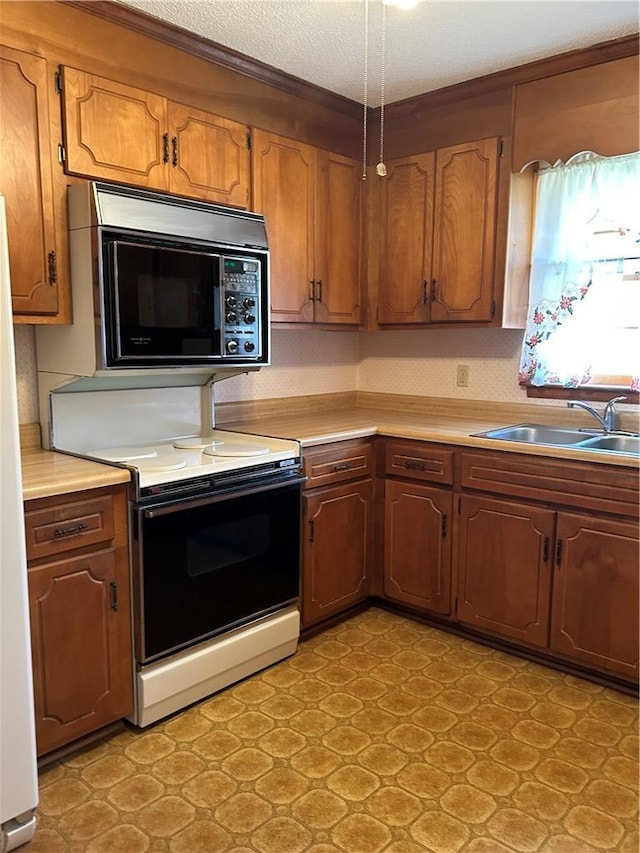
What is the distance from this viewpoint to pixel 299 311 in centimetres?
303

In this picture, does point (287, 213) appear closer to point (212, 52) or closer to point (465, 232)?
point (212, 52)

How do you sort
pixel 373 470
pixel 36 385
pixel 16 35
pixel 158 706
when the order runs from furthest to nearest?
pixel 373 470
pixel 36 385
pixel 158 706
pixel 16 35

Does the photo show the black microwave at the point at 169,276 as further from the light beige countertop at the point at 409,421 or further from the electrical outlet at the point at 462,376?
the electrical outlet at the point at 462,376

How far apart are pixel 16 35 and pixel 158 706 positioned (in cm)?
222

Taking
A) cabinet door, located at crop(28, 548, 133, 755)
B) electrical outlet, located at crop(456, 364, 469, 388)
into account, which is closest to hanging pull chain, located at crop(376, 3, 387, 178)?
electrical outlet, located at crop(456, 364, 469, 388)

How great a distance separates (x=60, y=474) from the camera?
1965 mm

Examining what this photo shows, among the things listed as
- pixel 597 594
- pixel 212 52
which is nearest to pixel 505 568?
pixel 597 594

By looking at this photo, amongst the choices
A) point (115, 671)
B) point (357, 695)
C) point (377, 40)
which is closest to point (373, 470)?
point (357, 695)

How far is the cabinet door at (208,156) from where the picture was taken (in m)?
2.44

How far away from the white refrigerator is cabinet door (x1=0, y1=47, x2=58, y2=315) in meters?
0.55

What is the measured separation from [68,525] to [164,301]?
858 mm

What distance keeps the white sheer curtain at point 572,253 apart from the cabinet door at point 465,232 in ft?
0.80

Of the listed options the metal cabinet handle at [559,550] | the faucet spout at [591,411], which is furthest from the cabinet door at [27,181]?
the faucet spout at [591,411]

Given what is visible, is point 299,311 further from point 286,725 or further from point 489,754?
point 489,754
